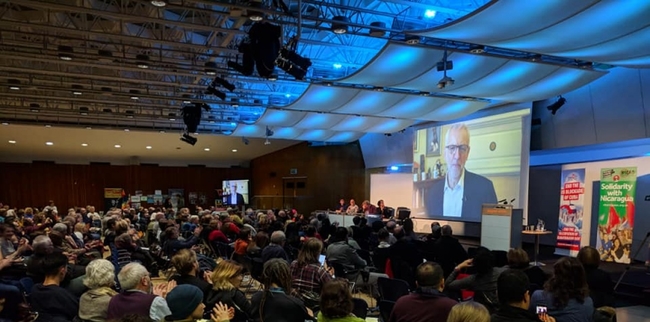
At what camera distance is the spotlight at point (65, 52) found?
907 cm

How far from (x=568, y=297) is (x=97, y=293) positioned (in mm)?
3349

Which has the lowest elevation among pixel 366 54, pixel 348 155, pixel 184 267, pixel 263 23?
pixel 184 267

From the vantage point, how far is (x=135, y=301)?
9.82ft

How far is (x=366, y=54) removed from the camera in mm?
11844

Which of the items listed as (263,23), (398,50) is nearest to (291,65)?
(263,23)

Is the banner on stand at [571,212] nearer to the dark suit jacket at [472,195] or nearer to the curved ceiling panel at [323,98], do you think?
the dark suit jacket at [472,195]

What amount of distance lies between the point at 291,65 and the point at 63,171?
20915 millimetres

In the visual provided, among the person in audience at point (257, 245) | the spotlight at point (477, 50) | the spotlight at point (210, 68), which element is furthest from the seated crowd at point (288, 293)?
the spotlight at point (210, 68)

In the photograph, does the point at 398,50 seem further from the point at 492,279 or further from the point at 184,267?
the point at 184,267

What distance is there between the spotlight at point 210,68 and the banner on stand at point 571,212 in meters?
9.56

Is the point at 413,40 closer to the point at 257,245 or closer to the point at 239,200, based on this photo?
the point at 257,245

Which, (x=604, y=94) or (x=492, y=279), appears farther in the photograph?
(x=604, y=94)

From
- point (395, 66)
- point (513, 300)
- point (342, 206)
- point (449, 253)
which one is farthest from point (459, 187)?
point (513, 300)

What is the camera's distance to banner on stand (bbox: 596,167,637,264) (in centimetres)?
936
